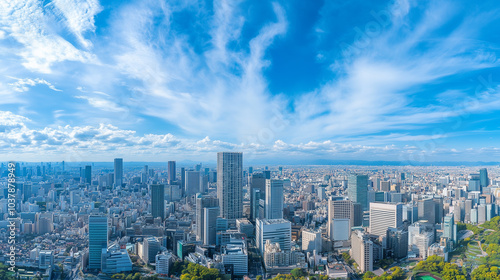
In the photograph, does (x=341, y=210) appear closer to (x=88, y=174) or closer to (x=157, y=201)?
(x=157, y=201)

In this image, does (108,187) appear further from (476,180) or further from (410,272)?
(476,180)

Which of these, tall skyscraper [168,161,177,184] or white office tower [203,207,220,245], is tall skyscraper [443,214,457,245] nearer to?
white office tower [203,207,220,245]

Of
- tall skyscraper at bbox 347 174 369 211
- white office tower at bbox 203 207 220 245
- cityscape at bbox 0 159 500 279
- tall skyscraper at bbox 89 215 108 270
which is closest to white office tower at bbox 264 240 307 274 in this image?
cityscape at bbox 0 159 500 279

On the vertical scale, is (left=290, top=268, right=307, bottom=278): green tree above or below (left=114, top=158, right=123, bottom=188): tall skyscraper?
below

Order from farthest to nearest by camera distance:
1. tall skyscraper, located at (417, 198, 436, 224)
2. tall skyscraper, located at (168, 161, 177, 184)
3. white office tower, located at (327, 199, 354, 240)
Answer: tall skyscraper, located at (168, 161, 177, 184) < tall skyscraper, located at (417, 198, 436, 224) < white office tower, located at (327, 199, 354, 240)

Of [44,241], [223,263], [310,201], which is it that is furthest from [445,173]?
[44,241]

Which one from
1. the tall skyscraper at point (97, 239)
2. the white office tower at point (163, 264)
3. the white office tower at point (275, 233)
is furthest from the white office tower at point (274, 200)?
the tall skyscraper at point (97, 239)

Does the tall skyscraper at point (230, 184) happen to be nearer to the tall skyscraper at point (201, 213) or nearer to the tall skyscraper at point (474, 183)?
the tall skyscraper at point (201, 213)
